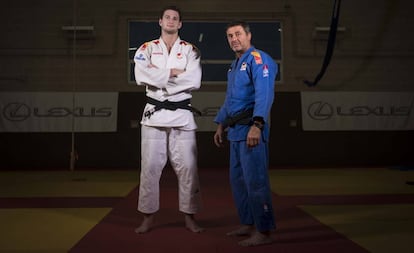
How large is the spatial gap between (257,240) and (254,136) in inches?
27.8

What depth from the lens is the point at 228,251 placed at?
8.67ft

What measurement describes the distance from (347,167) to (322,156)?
63 cm

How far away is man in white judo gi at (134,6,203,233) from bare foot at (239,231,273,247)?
1.72 ft

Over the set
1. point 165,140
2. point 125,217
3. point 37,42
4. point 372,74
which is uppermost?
point 37,42

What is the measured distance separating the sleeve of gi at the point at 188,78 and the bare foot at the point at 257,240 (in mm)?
1242

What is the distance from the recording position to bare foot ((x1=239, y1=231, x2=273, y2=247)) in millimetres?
2764

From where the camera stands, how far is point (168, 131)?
3.30 meters

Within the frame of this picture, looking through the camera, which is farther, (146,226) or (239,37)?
(146,226)

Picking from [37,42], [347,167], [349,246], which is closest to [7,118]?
[37,42]

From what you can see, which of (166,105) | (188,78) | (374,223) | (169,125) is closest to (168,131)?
(169,125)

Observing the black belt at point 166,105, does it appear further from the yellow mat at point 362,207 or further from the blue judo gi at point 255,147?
the yellow mat at point 362,207

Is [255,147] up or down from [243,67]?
down

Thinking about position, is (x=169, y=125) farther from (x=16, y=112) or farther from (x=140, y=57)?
(x=16, y=112)

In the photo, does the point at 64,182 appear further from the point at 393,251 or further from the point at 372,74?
the point at 372,74
